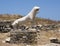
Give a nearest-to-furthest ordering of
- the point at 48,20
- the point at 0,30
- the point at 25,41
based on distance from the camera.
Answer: the point at 25,41
the point at 0,30
the point at 48,20

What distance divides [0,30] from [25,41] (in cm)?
703

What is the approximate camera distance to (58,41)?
11.7 meters

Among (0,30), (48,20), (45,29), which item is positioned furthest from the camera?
(48,20)

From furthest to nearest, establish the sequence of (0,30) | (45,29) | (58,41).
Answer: (45,29)
(0,30)
(58,41)

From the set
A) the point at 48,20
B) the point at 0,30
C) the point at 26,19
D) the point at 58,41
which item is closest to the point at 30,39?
the point at 26,19

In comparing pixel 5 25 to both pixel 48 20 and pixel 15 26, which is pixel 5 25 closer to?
pixel 15 26

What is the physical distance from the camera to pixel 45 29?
22406 millimetres

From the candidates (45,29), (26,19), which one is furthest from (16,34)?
(45,29)

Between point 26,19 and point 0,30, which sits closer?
point 26,19

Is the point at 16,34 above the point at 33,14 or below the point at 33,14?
below

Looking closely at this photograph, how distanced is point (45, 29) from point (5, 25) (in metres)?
4.10

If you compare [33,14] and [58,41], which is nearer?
[58,41]

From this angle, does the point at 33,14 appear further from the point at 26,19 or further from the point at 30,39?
the point at 30,39

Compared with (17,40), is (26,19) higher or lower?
higher
